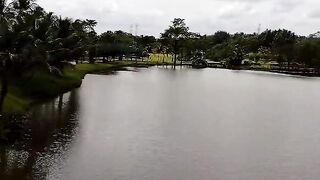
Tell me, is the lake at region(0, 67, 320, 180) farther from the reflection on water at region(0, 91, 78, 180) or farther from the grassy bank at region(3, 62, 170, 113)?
the grassy bank at region(3, 62, 170, 113)

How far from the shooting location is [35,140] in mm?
29797

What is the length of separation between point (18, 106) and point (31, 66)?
286 inches

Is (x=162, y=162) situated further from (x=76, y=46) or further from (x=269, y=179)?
(x=76, y=46)

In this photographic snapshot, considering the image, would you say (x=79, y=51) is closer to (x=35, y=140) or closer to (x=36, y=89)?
(x=36, y=89)

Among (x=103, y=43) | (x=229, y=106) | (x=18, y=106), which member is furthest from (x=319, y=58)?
(x=18, y=106)

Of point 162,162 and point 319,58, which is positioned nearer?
point 162,162

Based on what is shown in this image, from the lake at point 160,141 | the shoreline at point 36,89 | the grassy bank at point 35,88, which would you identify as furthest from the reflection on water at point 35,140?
the grassy bank at point 35,88

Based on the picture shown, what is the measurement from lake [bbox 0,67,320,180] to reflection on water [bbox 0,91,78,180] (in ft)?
0.16

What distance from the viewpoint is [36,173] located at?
75.3 ft

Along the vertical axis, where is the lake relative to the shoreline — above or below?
below

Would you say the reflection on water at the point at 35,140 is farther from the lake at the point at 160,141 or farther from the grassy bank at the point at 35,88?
the grassy bank at the point at 35,88

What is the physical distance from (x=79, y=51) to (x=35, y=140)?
29917 millimetres

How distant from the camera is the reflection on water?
2360 centimetres

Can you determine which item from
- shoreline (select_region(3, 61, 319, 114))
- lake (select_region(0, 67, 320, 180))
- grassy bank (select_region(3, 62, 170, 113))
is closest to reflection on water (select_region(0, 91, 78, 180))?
lake (select_region(0, 67, 320, 180))
